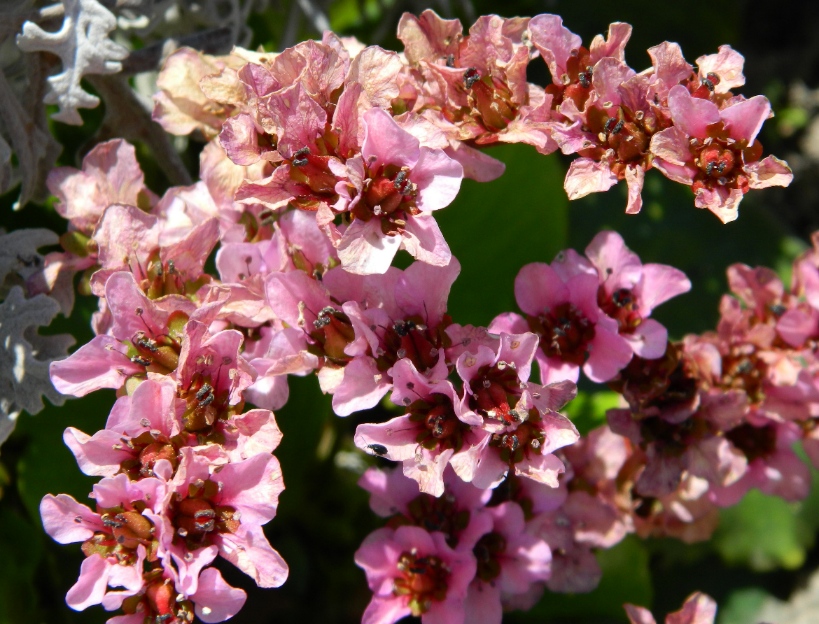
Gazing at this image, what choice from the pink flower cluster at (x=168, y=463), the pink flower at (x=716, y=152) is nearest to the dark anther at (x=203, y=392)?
the pink flower cluster at (x=168, y=463)

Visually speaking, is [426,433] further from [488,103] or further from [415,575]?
[488,103]

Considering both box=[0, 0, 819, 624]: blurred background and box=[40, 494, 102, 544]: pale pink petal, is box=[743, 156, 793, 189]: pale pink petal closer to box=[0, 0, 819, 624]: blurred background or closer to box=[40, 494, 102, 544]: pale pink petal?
box=[0, 0, 819, 624]: blurred background

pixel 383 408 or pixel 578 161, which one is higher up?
pixel 578 161

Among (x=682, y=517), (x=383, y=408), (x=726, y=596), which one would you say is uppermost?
(x=682, y=517)

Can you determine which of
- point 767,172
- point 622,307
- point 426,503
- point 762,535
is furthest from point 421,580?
point 762,535

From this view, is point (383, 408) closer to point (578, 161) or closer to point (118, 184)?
point (118, 184)

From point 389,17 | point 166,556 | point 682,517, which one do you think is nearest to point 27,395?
point 166,556
